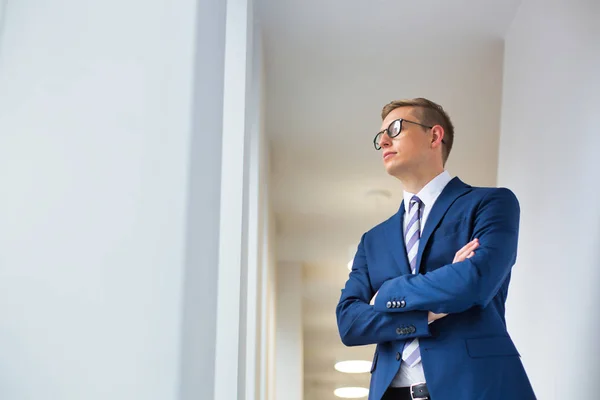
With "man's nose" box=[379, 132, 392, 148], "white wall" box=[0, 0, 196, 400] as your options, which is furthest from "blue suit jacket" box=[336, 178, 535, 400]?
"white wall" box=[0, 0, 196, 400]

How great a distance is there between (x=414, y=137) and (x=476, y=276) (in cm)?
58

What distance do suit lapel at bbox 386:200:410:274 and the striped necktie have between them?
1cm

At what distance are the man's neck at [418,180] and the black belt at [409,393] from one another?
1.98 ft

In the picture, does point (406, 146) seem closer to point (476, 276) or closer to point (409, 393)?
point (476, 276)

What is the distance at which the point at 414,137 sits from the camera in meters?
2.40

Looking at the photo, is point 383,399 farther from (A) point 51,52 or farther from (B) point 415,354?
(A) point 51,52

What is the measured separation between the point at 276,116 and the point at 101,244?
12.8ft

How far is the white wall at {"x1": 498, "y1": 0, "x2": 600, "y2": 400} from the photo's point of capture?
8.52 feet

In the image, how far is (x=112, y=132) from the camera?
131 cm

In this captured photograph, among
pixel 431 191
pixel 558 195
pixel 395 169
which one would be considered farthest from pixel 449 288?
pixel 558 195

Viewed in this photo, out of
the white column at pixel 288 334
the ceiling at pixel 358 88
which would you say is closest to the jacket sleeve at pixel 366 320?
the ceiling at pixel 358 88

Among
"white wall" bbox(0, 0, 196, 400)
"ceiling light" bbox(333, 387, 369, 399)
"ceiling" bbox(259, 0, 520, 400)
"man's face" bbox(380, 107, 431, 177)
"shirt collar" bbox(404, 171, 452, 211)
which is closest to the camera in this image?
"white wall" bbox(0, 0, 196, 400)

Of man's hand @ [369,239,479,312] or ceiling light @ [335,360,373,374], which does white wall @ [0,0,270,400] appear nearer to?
man's hand @ [369,239,479,312]

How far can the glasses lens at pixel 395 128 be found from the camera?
2.41 meters
